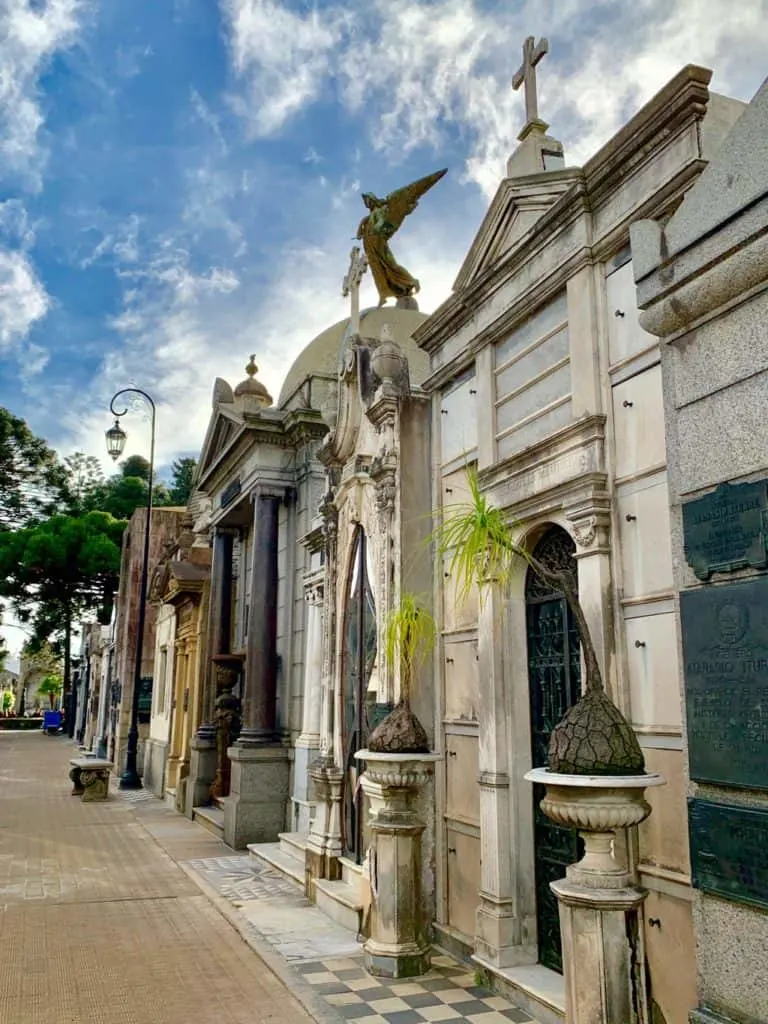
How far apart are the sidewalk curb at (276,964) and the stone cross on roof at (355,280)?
227 inches

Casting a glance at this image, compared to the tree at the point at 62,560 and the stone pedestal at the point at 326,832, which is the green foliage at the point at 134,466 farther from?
the stone pedestal at the point at 326,832

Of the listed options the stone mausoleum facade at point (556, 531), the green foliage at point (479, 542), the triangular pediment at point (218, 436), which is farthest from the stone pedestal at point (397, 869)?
the triangular pediment at point (218, 436)

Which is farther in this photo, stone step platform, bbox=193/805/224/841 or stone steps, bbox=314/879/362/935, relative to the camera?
stone step platform, bbox=193/805/224/841

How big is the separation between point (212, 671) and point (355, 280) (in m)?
7.75

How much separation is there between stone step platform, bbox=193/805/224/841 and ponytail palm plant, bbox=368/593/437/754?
6.35 m

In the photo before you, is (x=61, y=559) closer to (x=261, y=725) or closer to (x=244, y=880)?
(x=261, y=725)

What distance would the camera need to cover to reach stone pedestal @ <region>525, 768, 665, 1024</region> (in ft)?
11.0

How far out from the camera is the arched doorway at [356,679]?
301 inches

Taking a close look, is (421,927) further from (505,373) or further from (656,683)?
(505,373)

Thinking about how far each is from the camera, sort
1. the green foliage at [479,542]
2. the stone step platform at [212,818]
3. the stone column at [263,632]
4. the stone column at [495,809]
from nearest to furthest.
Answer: the green foliage at [479,542]
the stone column at [495,809]
the stone column at [263,632]
the stone step platform at [212,818]

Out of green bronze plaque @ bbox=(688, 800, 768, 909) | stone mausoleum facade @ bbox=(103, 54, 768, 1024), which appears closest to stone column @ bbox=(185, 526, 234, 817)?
stone mausoleum facade @ bbox=(103, 54, 768, 1024)

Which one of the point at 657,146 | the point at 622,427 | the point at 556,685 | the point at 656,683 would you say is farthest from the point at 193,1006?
the point at 657,146

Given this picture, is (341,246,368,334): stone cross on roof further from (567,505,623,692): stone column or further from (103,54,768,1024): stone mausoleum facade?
(567,505,623,692): stone column

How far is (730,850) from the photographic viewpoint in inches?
117
